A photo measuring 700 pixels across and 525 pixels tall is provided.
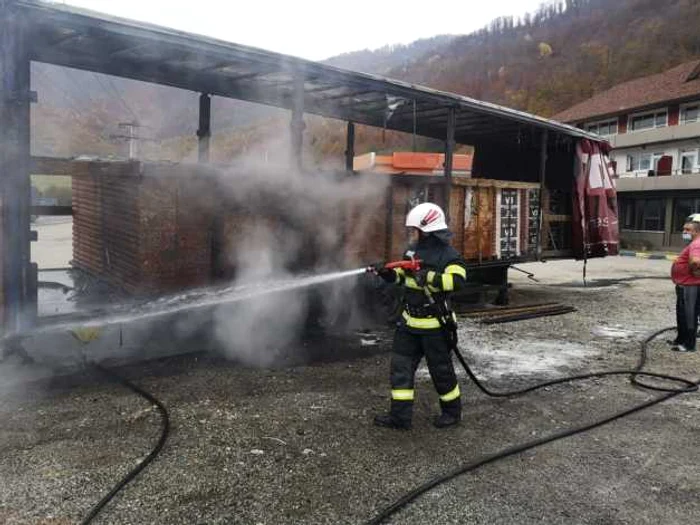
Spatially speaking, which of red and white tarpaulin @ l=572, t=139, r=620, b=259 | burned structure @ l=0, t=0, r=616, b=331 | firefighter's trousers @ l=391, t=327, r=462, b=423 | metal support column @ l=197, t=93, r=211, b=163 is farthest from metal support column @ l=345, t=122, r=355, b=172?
firefighter's trousers @ l=391, t=327, r=462, b=423

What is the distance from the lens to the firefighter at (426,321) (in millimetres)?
4031

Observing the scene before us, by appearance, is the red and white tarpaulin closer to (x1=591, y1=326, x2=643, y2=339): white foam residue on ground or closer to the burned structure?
the burned structure

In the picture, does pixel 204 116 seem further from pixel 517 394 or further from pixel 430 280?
pixel 517 394

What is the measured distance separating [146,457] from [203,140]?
17.8 feet

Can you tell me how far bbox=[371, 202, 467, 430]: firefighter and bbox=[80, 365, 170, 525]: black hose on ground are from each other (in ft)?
5.14

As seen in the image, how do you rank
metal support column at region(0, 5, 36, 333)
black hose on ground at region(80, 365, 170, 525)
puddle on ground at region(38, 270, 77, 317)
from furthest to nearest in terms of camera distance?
puddle on ground at region(38, 270, 77, 317) < metal support column at region(0, 5, 36, 333) < black hose on ground at region(80, 365, 170, 525)

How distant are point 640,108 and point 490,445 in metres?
31.2

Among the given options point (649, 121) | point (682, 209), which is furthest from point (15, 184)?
point (649, 121)

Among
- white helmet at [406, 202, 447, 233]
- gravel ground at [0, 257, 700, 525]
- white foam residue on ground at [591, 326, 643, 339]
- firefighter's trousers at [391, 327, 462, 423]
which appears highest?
white helmet at [406, 202, 447, 233]

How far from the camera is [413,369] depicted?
411 cm

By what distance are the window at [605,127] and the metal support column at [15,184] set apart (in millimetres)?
32977

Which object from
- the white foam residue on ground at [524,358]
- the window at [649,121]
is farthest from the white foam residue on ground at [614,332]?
the window at [649,121]

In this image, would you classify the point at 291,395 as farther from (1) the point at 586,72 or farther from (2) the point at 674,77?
(1) the point at 586,72

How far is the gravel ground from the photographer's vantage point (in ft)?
9.76
